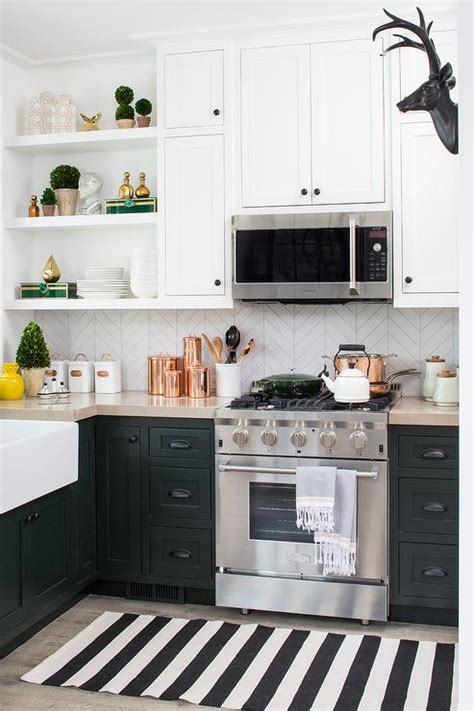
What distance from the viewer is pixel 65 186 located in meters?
4.53

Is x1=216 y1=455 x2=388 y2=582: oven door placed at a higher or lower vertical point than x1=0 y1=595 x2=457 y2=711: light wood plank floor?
higher

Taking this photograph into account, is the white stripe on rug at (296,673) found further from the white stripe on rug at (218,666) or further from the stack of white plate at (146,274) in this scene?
the stack of white plate at (146,274)

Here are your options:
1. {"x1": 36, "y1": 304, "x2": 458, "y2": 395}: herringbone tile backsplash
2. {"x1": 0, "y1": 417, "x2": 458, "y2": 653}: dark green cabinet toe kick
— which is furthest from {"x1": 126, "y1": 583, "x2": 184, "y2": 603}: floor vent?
{"x1": 36, "y1": 304, "x2": 458, "y2": 395}: herringbone tile backsplash

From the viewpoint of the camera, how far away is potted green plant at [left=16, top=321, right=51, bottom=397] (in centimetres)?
439

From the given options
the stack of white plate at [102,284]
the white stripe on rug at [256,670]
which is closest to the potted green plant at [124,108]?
the stack of white plate at [102,284]

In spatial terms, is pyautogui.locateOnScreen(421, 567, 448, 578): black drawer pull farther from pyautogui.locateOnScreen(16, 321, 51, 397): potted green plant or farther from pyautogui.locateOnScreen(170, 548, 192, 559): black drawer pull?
pyautogui.locateOnScreen(16, 321, 51, 397): potted green plant

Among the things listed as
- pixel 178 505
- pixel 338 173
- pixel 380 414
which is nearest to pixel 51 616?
pixel 178 505

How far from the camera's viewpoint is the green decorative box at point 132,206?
4336mm

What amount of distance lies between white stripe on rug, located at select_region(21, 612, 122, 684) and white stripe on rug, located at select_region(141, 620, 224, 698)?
0.41 metres

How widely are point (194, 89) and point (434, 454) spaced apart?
6.96 ft

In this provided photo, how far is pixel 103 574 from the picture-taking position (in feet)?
13.3

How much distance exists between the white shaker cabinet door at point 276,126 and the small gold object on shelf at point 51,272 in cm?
117

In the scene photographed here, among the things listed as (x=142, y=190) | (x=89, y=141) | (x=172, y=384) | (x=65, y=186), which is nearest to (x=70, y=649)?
(x=172, y=384)

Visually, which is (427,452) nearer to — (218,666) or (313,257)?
(313,257)
